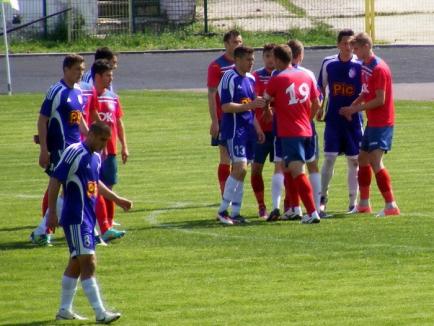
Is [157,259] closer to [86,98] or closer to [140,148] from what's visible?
[86,98]

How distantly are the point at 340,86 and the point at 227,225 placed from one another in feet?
7.38

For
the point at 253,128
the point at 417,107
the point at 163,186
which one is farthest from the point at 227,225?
the point at 417,107

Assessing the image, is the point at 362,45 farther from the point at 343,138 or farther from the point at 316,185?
the point at 316,185

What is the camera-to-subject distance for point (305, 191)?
14.0 metres

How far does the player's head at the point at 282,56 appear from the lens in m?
13.9

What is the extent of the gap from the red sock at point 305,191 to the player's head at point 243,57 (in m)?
1.36

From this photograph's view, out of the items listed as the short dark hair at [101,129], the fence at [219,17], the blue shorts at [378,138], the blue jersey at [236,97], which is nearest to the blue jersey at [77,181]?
the short dark hair at [101,129]

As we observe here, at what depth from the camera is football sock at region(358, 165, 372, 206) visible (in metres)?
15.1

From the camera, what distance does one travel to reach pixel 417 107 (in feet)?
86.0

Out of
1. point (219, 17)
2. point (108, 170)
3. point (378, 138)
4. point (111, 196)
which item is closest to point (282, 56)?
point (378, 138)

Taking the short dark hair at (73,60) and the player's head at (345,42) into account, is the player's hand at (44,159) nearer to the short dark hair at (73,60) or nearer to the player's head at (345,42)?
the short dark hair at (73,60)

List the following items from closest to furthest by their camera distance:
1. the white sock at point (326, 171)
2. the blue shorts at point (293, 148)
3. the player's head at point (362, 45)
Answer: the blue shorts at point (293, 148), the player's head at point (362, 45), the white sock at point (326, 171)

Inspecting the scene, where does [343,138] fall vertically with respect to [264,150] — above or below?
above

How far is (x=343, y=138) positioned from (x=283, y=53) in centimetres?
185
